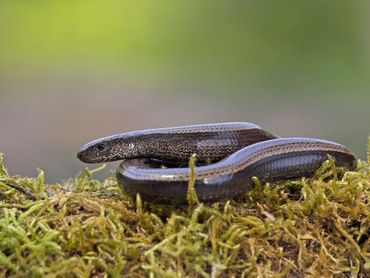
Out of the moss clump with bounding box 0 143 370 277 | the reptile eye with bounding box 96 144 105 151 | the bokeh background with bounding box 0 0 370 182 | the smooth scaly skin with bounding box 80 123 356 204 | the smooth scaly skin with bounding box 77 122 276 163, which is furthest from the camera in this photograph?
the bokeh background with bounding box 0 0 370 182

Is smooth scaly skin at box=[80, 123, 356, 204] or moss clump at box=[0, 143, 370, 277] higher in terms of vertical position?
smooth scaly skin at box=[80, 123, 356, 204]

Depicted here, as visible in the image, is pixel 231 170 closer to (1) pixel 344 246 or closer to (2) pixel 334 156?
(1) pixel 344 246

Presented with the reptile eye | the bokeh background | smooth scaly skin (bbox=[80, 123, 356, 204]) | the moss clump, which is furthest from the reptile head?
the bokeh background

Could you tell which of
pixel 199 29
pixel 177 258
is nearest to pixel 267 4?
pixel 199 29

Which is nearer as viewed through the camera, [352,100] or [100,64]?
[352,100]

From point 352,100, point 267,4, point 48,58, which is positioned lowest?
point 352,100

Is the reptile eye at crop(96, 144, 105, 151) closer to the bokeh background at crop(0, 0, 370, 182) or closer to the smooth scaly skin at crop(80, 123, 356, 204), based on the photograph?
the smooth scaly skin at crop(80, 123, 356, 204)

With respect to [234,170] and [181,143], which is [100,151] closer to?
[181,143]
